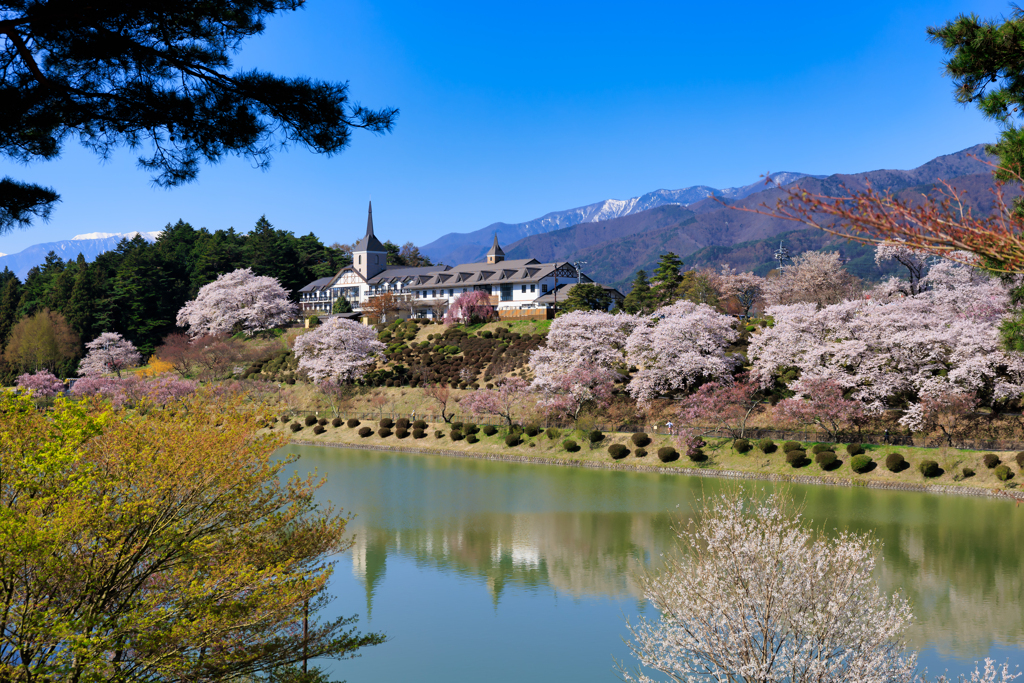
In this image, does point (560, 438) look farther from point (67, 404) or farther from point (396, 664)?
point (67, 404)

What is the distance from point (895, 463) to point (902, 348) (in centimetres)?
830

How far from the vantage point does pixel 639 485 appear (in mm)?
30484

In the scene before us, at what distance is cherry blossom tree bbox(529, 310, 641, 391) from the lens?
1784 inches

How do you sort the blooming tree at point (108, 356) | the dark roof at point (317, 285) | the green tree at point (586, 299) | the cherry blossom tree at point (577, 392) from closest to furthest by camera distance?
the cherry blossom tree at point (577, 392)
the green tree at point (586, 299)
the blooming tree at point (108, 356)
the dark roof at point (317, 285)

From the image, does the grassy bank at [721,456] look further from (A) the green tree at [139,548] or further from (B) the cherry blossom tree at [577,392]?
(A) the green tree at [139,548]

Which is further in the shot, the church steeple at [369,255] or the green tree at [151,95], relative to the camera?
the church steeple at [369,255]

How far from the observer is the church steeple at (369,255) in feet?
273

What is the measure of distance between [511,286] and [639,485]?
42206mm

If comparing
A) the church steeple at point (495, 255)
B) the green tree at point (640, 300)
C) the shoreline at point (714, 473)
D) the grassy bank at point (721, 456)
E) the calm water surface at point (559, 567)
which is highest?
the church steeple at point (495, 255)

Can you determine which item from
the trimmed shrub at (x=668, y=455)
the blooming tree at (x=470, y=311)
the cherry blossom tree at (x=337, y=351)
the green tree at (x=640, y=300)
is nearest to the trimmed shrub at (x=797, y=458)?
the trimmed shrub at (x=668, y=455)

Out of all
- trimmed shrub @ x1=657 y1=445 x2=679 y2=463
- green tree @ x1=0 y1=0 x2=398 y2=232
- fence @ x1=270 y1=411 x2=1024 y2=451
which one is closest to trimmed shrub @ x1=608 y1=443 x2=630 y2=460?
trimmed shrub @ x1=657 y1=445 x2=679 y2=463

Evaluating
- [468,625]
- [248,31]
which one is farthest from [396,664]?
[248,31]

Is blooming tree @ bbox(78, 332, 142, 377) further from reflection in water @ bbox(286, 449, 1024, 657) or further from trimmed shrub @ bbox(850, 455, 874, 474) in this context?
trimmed shrub @ bbox(850, 455, 874, 474)

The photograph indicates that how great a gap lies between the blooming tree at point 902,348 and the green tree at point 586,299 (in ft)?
56.9
